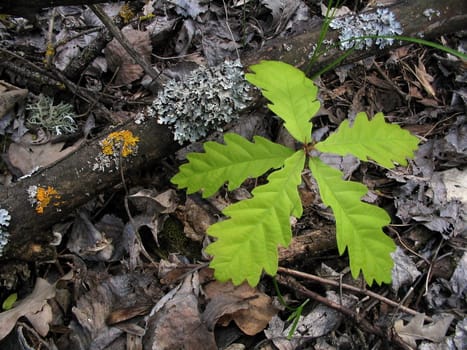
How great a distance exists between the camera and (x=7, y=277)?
7.20 feet

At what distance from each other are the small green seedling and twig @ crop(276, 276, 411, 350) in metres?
0.33

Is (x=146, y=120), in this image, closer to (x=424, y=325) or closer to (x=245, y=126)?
(x=245, y=126)

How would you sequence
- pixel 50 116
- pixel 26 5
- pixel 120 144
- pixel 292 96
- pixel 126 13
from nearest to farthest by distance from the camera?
pixel 26 5 → pixel 292 96 → pixel 120 144 → pixel 50 116 → pixel 126 13

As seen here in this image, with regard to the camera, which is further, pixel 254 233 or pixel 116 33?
pixel 116 33

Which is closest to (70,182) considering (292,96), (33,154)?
(33,154)

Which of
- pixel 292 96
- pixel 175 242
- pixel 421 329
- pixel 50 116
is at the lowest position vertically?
pixel 421 329

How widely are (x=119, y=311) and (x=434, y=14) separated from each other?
2.47 m

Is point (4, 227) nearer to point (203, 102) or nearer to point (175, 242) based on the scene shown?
point (175, 242)

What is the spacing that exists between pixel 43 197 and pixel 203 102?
97cm

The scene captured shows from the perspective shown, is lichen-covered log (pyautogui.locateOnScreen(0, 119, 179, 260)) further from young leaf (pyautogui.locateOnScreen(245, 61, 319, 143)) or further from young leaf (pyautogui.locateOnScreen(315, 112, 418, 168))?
young leaf (pyautogui.locateOnScreen(315, 112, 418, 168))

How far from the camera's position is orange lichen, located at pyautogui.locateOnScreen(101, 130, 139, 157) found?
7.31 ft

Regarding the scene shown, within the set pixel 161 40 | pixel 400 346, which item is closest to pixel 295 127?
pixel 400 346

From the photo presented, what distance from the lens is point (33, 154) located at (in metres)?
2.55

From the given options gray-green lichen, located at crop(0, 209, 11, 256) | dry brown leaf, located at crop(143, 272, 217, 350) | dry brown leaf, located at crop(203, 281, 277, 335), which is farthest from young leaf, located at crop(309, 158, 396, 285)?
gray-green lichen, located at crop(0, 209, 11, 256)
